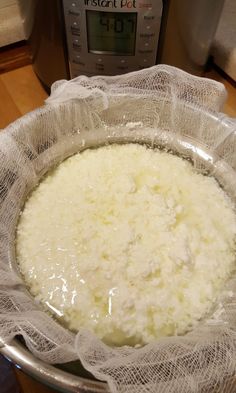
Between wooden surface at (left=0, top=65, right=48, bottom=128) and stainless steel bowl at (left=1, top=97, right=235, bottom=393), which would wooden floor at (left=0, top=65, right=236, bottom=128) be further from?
stainless steel bowl at (left=1, top=97, right=235, bottom=393)

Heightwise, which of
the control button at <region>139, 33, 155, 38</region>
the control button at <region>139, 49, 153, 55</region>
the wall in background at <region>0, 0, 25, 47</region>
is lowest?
the wall in background at <region>0, 0, 25, 47</region>

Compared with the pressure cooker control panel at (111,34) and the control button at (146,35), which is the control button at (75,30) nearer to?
the pressure cooker control panel at (111,34)

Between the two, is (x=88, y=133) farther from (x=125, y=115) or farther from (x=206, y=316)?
(x=206, y=316)

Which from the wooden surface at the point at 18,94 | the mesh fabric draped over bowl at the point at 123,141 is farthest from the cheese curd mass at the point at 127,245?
the wooden surface at the point at 18,94

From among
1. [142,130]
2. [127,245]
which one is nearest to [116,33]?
[142,130]

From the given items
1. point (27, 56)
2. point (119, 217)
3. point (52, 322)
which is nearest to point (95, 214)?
point (119, 217)

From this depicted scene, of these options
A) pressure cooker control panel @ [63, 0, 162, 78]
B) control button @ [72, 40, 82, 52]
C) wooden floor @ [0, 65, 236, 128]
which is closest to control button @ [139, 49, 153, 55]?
pressure cooker control panel @ [63, 0, 162, 78]

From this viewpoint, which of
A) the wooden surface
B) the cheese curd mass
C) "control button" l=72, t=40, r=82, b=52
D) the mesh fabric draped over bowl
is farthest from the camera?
the wooden surface
